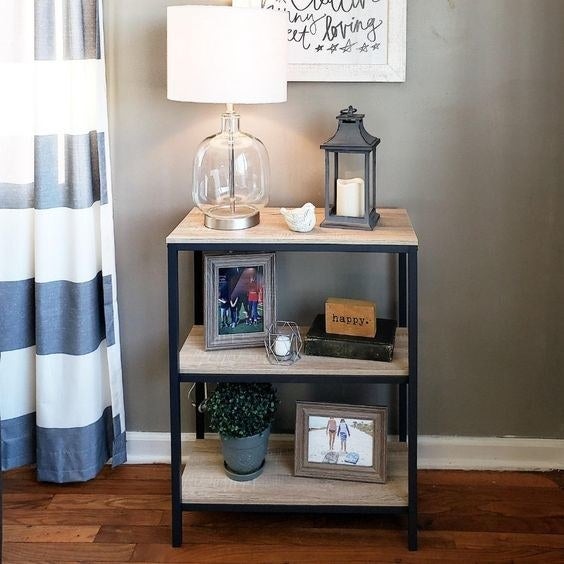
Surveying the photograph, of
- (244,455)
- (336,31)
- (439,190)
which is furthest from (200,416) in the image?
(336,31)

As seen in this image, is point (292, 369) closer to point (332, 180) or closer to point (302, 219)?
point (302, 219)

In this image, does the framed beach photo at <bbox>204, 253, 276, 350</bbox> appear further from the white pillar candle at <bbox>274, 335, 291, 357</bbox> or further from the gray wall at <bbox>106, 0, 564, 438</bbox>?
the gray wall at <bbox>106, 0, 564, 438</bbox>

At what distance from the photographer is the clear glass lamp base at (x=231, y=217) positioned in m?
2.14

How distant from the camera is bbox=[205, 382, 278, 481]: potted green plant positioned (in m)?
2.25

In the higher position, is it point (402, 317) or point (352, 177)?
point (352, 177)

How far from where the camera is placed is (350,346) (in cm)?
222

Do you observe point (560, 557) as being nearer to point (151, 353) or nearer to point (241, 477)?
point (241, 477)

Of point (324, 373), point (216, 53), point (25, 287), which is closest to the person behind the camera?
point (216, 53)

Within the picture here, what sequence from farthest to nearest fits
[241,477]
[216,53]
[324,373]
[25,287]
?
[25,287], [241,477], [324,373], [216,53]

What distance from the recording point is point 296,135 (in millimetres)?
2453

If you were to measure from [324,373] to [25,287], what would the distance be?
93 cm

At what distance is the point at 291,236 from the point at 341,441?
619mm

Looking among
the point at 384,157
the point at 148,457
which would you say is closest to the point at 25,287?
the point at 148,457

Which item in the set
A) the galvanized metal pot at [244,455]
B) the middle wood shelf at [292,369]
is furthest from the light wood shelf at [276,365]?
the galvanized metal pot at [244,455]
